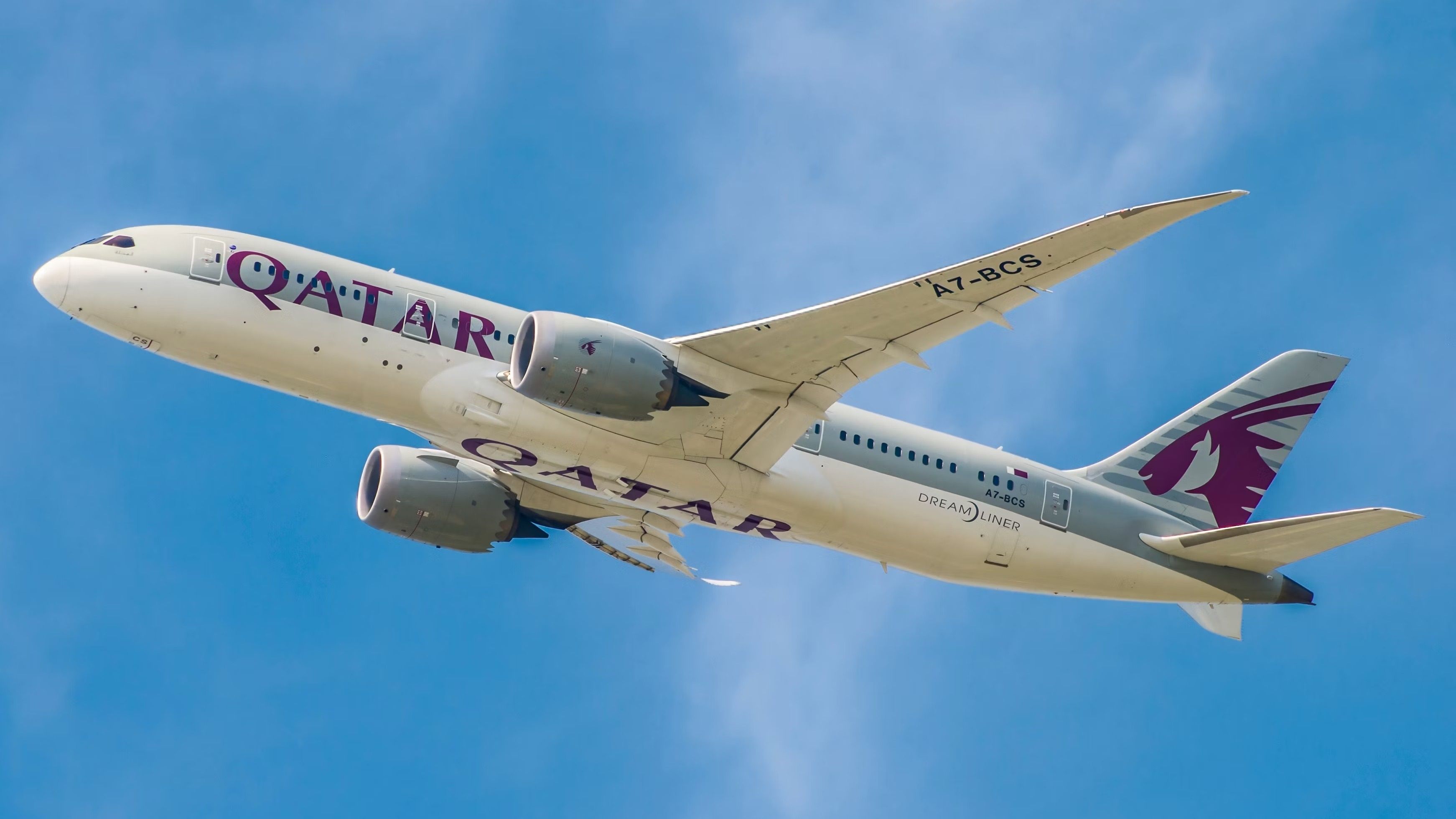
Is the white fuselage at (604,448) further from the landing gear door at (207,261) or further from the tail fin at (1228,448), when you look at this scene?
the tail fin at (1228,448)

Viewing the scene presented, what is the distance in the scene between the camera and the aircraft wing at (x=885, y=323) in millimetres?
24531

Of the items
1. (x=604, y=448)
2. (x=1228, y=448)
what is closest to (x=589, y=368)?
(x=604, y=448)

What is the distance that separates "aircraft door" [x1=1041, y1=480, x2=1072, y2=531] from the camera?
110 ft

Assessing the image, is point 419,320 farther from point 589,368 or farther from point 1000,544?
point 1000,544

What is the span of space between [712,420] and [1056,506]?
370 inches

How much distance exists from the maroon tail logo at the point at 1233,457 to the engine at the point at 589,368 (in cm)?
1485

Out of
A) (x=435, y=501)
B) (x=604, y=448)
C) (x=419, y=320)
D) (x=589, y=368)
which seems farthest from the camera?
(x=435, y=501)

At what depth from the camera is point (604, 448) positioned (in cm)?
2938

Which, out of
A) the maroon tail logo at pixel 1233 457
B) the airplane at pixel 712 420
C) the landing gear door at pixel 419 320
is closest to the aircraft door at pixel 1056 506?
the airplane at pixel 712 420

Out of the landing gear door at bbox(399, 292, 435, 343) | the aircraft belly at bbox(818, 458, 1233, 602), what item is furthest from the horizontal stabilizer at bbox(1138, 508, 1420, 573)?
the landing gear door at bbox(399, 292, 435, 343)

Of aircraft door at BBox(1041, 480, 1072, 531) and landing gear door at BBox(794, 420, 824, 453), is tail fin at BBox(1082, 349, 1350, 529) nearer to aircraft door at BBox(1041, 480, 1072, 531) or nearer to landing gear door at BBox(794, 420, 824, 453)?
aircraft door at BBox(1041, 480, 1072, 531)

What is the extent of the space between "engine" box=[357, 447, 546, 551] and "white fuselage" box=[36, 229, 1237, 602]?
4.93 ft

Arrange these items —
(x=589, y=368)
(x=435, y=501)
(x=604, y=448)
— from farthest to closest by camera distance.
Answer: (x=435, y=501)
(x=604, y=448)
(x=589, y=368)

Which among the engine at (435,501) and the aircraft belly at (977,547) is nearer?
the aircraft belly at (977,547)
